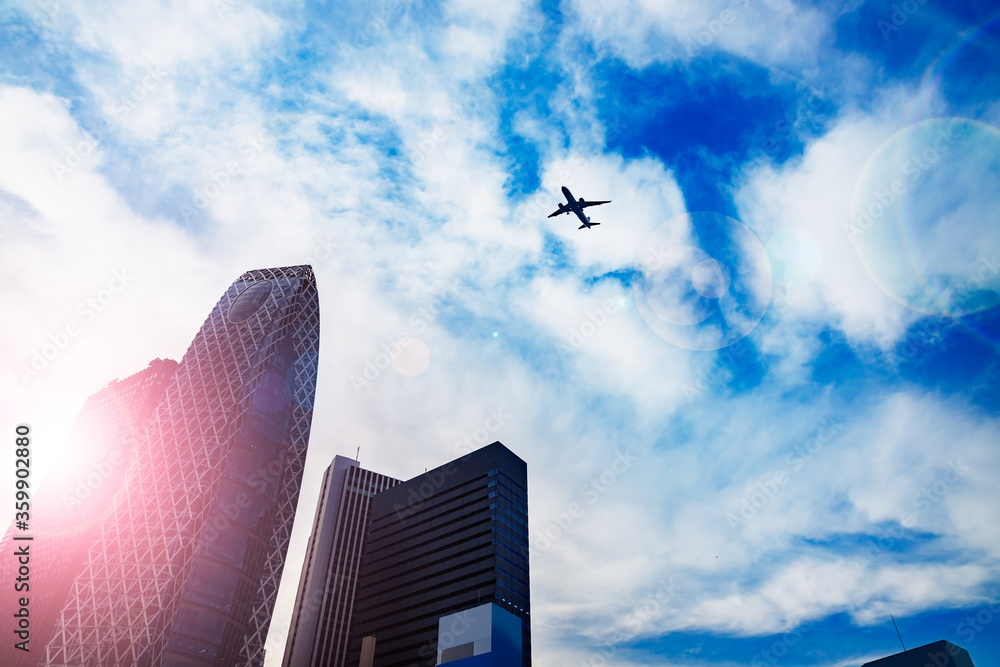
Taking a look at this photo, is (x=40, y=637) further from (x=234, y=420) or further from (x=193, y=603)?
(x=234, y=420)

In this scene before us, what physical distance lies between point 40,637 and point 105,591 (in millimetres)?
39191

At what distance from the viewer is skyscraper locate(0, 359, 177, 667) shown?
134125 millimetres

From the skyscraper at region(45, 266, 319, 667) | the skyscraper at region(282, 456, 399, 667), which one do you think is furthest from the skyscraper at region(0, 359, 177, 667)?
the skyscraper at region(282, 456, 399, 667)

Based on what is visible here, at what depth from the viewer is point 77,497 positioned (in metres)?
151

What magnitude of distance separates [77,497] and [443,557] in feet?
351

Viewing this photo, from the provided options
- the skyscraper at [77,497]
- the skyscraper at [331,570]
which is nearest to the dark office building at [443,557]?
the skyscraper at [331,570]

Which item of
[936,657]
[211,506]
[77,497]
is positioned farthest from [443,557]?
[936,657]

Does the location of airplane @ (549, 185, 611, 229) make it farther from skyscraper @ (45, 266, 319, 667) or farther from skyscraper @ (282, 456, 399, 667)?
skyscraper @ (282, 456, 399, 667)

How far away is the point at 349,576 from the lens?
18225 cm

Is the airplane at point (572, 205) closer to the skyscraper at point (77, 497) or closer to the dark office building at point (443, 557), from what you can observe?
the dark office building at point (443, 557)

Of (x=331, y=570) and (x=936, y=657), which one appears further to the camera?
(x=331, y=570)

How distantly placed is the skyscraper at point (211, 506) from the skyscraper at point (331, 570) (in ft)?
118

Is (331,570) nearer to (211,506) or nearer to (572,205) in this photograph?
(211,506)

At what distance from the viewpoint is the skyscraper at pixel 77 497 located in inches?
5281
